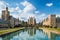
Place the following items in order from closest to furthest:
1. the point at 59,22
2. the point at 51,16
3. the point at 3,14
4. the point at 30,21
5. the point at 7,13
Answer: the point at 59,22 → the point at 51,16 → the point at 7,13 → the point at 3,14 → the point at 30,21

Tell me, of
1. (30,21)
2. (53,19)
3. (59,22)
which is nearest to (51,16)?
(53,19)

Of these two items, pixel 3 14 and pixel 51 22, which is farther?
pixel 3 14

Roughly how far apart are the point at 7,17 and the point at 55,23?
120ft

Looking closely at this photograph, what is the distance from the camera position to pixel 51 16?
83.5 m

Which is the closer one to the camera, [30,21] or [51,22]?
[51,22]

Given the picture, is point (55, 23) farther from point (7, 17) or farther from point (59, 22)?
point (7, 17)

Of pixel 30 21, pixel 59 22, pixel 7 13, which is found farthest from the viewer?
pixel 30 21

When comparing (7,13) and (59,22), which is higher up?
(7,13)

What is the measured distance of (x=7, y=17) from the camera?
317 feet

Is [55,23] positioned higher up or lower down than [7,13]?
lower down

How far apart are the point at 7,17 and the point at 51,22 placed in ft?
110

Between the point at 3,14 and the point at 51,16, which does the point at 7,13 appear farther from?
the point at 51,16

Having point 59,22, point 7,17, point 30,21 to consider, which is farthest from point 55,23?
point 30,21

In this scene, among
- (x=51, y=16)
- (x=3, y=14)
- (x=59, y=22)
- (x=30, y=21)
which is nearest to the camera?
(x=59, y=22)
